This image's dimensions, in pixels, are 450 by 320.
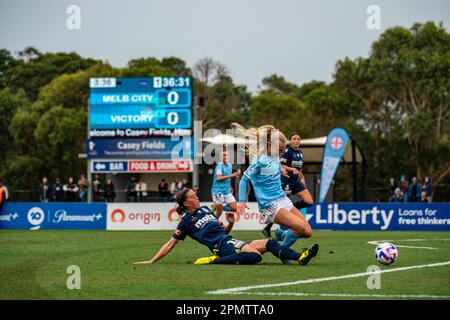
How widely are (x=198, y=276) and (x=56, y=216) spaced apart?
18896 mm

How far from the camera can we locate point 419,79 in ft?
201

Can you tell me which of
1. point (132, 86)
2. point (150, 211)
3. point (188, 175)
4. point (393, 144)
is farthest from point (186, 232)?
point (393, 144)

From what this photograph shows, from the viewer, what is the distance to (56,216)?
28203 mm

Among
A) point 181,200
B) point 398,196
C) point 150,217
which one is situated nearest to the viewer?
point 181,200

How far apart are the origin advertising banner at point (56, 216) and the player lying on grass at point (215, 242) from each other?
54.9 ft

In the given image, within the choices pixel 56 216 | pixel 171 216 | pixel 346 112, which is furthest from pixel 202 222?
pixel 346 112

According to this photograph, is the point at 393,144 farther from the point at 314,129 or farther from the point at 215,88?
the point at 215,88

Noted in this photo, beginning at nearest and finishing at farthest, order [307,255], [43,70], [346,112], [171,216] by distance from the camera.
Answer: [307,255]
[171,216]
[346,112]
[43,70]

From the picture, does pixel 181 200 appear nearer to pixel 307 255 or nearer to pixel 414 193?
pixel 307 255

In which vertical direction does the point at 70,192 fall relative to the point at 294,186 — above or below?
below

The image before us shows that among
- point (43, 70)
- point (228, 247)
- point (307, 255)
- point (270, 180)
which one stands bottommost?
point (307, 255)

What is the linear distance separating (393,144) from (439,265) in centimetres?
5066
